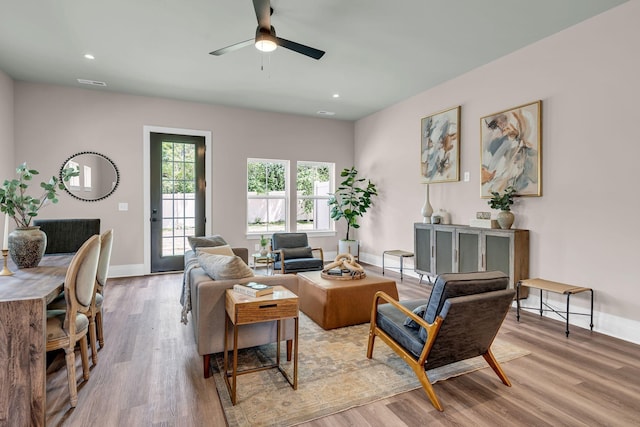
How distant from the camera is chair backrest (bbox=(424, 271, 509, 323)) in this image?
209 centimetres

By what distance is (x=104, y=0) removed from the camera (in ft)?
9.84

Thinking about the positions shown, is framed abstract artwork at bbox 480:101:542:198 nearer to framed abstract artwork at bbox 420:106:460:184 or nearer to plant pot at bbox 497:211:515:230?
plant pot at bbox 497:211:515:230

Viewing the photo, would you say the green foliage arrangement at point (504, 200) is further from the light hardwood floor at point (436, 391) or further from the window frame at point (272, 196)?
the window frame at point (272, 196)

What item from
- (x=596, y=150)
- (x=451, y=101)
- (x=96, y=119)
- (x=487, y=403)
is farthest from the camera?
(x=96, y=119)

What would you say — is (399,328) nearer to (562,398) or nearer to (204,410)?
(562,398)

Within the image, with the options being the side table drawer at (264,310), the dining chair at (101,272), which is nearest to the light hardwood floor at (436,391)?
the dining chair at (101,272)

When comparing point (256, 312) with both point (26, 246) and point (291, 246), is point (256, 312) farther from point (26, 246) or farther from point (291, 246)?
point (291, 246)

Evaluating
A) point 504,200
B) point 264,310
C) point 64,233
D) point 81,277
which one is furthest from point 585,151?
point 64,233

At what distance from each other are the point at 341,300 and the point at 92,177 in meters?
4.62

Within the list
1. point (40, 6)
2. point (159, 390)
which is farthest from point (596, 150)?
point (40, 6)

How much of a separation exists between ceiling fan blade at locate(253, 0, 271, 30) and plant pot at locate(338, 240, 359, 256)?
462cm

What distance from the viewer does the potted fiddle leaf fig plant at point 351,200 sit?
21.7ft

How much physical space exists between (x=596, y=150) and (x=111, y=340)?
5032 millimetres

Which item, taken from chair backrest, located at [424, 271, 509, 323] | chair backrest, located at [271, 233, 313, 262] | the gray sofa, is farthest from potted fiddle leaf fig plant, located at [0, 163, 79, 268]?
chair backrest, located at [271, 233, 313, 262]
